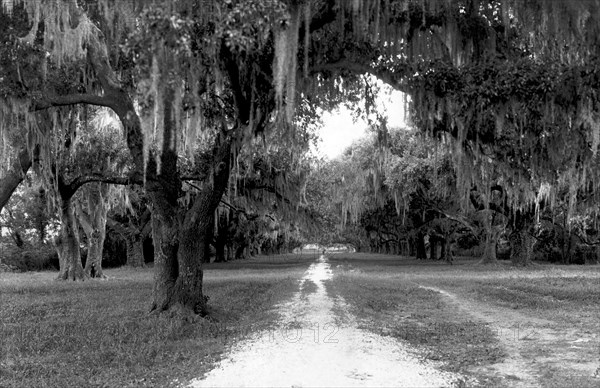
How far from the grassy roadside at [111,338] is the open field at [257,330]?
0.07 ft

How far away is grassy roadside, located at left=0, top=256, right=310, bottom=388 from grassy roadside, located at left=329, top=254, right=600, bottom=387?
2927 millimetres

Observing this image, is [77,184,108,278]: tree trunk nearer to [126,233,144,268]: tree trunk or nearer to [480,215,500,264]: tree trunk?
[126,233,144,268]: tree trunk

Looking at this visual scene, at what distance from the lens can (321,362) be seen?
23.0 ft

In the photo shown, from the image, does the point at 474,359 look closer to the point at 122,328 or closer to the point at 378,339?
the point at 378,339

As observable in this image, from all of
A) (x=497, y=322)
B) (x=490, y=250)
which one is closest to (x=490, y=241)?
(x=490, y=250)

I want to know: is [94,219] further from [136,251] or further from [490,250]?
[490,250]

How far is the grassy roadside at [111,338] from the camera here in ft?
22.4

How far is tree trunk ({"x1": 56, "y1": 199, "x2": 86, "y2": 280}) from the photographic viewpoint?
67.6 ft

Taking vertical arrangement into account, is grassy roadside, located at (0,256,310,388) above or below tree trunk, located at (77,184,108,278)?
below

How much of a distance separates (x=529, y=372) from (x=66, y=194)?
16440mm

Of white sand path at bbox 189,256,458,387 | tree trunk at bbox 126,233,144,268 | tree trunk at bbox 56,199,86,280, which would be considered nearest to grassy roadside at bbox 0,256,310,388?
white sand path at bbox 189,256,458,387

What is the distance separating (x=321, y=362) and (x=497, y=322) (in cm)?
558

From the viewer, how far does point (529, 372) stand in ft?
22.5

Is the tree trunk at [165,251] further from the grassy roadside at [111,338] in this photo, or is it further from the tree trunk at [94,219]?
the tree trunk at [94,219]
